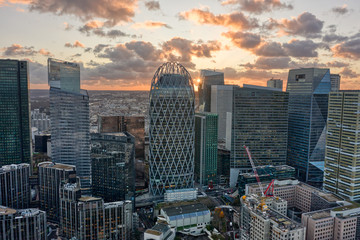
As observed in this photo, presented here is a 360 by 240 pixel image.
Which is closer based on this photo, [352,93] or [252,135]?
[352,93]

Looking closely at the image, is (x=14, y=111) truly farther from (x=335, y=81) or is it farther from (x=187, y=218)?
(x=335, y=81)

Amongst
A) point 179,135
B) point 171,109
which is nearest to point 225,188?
point 179,135

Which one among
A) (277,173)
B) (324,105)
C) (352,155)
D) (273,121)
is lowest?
(277,173)

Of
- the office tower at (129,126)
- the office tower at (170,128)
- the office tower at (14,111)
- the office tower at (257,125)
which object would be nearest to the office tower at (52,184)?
the office tower at (14,111)

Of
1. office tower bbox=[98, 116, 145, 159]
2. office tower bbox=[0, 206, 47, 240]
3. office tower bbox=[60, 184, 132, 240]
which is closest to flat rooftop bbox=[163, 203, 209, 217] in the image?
office tower bbox=[60, 184, 132, 240]

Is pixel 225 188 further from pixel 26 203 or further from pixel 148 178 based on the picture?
pixel 26 203

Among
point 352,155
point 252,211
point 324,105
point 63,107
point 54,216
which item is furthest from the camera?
point 324,105
